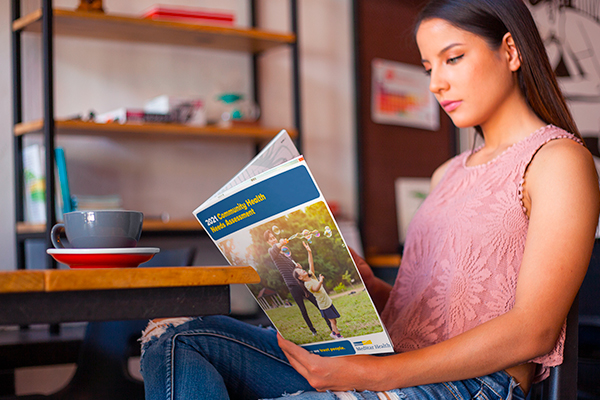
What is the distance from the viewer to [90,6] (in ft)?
6.62

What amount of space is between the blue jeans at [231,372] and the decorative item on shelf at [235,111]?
51.7 inches

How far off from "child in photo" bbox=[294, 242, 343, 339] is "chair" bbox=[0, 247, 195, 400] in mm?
652

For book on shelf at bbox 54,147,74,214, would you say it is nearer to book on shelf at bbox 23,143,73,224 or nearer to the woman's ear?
book on shelf at bbox 23,143,73,224

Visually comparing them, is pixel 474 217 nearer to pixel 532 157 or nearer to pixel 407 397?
pixel 532 157

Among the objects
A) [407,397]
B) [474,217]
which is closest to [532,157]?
[474,217]

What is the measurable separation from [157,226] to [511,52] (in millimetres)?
1344

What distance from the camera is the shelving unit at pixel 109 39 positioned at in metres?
1.84

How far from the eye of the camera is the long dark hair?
3.39 ft

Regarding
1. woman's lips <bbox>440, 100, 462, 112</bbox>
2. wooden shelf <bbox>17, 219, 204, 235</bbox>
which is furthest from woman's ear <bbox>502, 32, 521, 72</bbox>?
wooden shelf <bbox>17, 219, 204, 235</bbox>

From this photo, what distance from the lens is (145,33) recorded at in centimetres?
218

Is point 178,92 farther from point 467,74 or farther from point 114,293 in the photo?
point 114,293

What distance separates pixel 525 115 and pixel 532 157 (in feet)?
0.47

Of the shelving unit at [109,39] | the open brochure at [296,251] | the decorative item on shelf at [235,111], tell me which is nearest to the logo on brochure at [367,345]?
the open brochure at [296,251]

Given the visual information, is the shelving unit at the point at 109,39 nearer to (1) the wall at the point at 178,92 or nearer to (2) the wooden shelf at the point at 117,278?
(1) the wall at the point at 178,92
